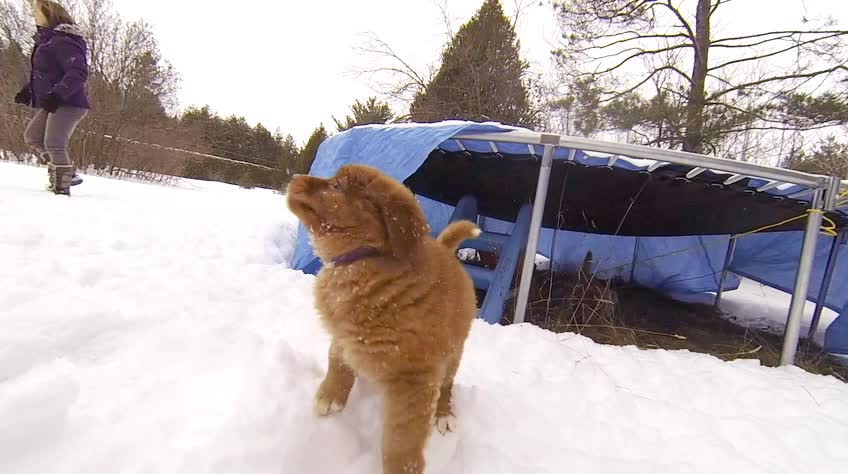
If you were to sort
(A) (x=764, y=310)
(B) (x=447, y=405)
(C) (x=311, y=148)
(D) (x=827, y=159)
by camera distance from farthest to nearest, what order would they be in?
A: (C) (x=311, y=148) < (D) (x=827, y=159) < (A) (x=764, y=310) < (B) (x=447, y=405)

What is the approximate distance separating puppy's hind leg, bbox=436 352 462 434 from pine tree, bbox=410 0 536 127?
9.71 metres

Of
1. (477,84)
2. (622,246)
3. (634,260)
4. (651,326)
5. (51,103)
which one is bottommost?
(651,326)

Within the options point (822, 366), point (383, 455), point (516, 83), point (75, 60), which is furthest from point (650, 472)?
point (516, 83)

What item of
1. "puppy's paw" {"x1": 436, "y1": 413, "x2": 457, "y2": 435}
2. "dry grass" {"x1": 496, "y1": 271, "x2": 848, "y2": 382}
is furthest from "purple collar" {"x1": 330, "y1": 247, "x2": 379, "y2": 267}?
"dry grass" {"x1": 496, "y1": 271, "x2": 848, "y2": 382}

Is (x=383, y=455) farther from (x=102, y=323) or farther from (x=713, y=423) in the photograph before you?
(x=713, y=423)

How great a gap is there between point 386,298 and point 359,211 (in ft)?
0.95

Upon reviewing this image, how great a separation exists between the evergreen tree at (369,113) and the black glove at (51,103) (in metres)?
8.74

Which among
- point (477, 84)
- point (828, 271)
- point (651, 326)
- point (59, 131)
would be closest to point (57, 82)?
point (59, 131)

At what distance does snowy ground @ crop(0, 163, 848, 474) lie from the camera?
39.9 inches

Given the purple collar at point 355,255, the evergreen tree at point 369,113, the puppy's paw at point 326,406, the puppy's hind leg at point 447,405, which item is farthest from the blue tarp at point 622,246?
the evergreen tree at point 369,113

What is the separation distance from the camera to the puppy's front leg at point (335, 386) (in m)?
1.29

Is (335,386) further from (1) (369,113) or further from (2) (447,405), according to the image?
(1) (369,113)

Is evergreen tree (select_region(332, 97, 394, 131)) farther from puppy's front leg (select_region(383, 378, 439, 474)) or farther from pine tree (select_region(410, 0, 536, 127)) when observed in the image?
puppy's front leg (select_region(383, 378, 439, 474))

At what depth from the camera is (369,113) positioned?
12398 mm
